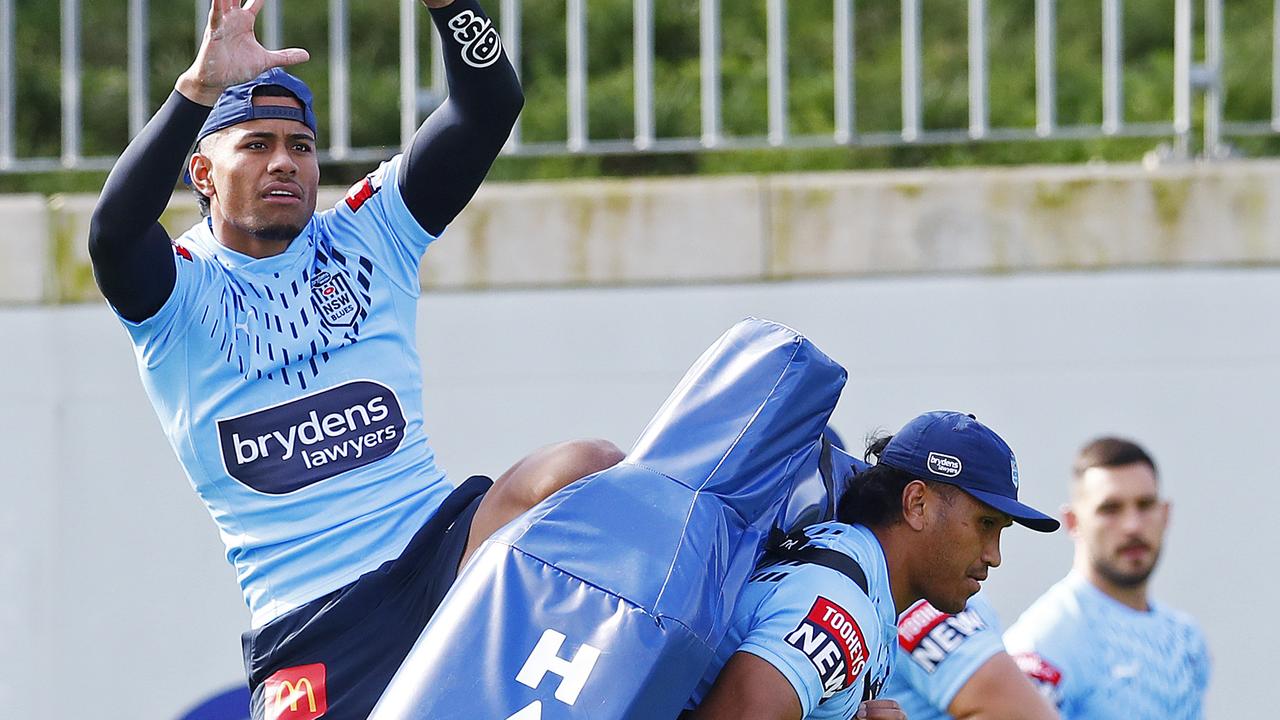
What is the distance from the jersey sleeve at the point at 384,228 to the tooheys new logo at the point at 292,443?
1.00ft

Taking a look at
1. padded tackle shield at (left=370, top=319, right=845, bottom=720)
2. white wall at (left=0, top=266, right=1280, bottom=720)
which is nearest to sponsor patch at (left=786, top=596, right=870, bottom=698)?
padded tackle shield at (left=370, top=319, right=845, bottom=720)

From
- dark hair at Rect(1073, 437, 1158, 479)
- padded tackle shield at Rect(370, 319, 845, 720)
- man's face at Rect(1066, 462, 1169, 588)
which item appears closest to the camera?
padded tackle shield at Rect(370, 319, 845, 720)

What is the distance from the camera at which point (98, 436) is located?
17.2ft

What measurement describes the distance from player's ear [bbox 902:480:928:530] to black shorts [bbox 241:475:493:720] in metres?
0.75

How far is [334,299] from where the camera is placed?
3051 millimetres

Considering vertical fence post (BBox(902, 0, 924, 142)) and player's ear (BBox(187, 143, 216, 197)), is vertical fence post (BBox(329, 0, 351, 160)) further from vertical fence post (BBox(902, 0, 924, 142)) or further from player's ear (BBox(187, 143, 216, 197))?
player's ear (BBox(187, 143, 216, 197))

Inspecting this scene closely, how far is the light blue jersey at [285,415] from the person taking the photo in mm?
2963

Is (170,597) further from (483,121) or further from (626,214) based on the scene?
(483,121)

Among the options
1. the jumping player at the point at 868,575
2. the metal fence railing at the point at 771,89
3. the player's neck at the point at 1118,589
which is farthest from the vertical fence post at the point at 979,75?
the jumping player at the point at 868,575

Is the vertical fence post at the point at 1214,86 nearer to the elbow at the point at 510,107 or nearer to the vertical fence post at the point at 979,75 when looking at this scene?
the vertical fence post at the point at 979,75

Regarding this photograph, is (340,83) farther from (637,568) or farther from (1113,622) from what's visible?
(637,568)

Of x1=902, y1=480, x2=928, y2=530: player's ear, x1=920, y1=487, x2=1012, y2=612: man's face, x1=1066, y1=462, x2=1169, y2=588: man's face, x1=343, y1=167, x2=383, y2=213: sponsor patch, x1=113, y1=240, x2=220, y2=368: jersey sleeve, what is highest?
x1=343, y1=167, x2=383, y2=213: sponsor patch

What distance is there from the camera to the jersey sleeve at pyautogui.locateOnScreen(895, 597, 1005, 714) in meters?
3.91

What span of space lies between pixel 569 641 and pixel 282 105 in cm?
116
